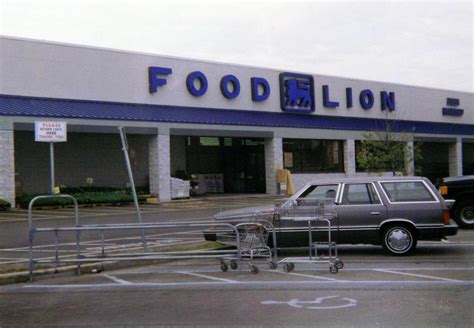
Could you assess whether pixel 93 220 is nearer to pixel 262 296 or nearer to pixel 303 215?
pixel 303 215

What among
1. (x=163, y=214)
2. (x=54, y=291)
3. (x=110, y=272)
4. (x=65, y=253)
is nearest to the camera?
(x=54, y=291)

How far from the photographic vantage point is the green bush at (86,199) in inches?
996

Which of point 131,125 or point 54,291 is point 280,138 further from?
point 54,291

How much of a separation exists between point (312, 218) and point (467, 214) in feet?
23.3

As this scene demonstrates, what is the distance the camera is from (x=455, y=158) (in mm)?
46844

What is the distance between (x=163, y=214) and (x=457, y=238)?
11283 millimetres

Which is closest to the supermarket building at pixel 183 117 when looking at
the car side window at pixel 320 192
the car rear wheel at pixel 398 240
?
the car side window at pixel 320 192

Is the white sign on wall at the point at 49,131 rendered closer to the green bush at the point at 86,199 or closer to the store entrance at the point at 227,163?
the green bush at the point at 86,199

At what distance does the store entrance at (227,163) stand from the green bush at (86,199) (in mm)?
8912

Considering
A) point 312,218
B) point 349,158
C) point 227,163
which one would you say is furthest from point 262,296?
point 349,158

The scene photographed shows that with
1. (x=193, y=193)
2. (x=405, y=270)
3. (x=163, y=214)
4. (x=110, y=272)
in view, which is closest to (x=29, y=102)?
(x=163, y=214)

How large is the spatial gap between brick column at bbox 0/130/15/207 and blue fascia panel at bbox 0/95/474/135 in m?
0.95

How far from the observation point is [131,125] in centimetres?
2898

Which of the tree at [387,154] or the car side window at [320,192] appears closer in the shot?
the car side window at [320,192]
